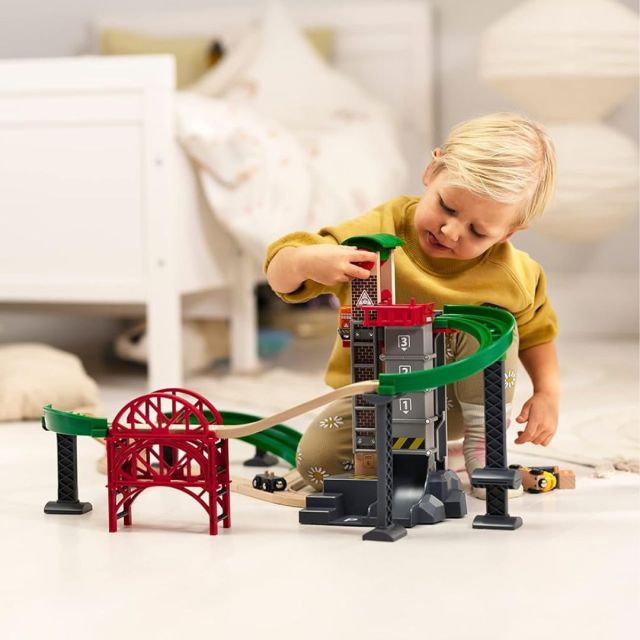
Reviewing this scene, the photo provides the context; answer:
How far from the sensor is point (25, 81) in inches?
85.1

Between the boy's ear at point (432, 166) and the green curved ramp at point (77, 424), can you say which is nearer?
the green curved ramp at point (77, 424)

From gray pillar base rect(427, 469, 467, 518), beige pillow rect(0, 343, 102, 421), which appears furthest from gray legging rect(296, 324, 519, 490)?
beige pillow rect(0, 343, 102, 421)

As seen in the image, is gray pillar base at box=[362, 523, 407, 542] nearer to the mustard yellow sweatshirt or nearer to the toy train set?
the toy train set

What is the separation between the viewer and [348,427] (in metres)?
1.35

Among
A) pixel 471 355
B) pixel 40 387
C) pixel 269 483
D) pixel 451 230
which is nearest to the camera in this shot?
pixel 471 355

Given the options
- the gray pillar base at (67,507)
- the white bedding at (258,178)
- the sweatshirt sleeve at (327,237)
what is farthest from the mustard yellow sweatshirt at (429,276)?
the white bedding at (258,178)

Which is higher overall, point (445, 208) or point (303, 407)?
point (445, 208)

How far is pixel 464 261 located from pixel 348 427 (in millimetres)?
239

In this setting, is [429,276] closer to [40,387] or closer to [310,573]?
[310,573]

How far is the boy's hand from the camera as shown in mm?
1198

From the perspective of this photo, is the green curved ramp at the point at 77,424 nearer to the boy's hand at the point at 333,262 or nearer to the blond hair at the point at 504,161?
the boy's hand at the point at 333,262

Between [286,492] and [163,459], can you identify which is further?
[286,492]

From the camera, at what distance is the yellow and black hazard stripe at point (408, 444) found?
123 centimetres

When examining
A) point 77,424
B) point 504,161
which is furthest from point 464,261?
point 77,424
